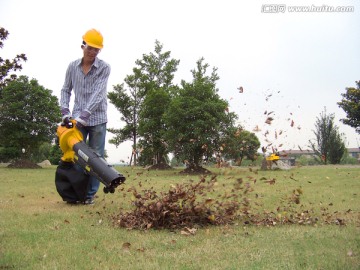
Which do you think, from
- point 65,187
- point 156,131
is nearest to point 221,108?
point 156,131

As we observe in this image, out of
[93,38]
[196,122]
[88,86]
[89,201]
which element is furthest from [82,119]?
[196,122]

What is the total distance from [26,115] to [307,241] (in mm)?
24075

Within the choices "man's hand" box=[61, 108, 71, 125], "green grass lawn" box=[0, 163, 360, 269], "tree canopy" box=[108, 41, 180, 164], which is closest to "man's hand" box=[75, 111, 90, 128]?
"man's hand" box=[61, 108, 71, 125]

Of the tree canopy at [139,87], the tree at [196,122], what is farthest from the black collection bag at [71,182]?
the tree canopy at [139,87]

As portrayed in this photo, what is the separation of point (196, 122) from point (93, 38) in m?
13.3

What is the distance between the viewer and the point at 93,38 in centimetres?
521

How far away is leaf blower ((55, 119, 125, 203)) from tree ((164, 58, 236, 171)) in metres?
12.6

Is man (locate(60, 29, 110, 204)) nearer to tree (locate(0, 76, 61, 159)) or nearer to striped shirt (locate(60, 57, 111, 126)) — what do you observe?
striped shirt (locate(60, 57, 111, 126))

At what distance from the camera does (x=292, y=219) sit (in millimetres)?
4445

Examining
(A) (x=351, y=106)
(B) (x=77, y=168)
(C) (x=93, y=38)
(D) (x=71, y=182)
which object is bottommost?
(D) (x=71, y=182)

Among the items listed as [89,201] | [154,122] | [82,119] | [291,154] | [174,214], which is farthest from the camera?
[154,122]

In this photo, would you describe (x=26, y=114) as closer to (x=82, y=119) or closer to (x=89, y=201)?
(x=89, y=201)

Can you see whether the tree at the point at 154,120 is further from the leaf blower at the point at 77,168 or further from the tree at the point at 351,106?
the leaf blower at the point at 77,168

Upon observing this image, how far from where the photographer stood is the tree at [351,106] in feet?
97.9
